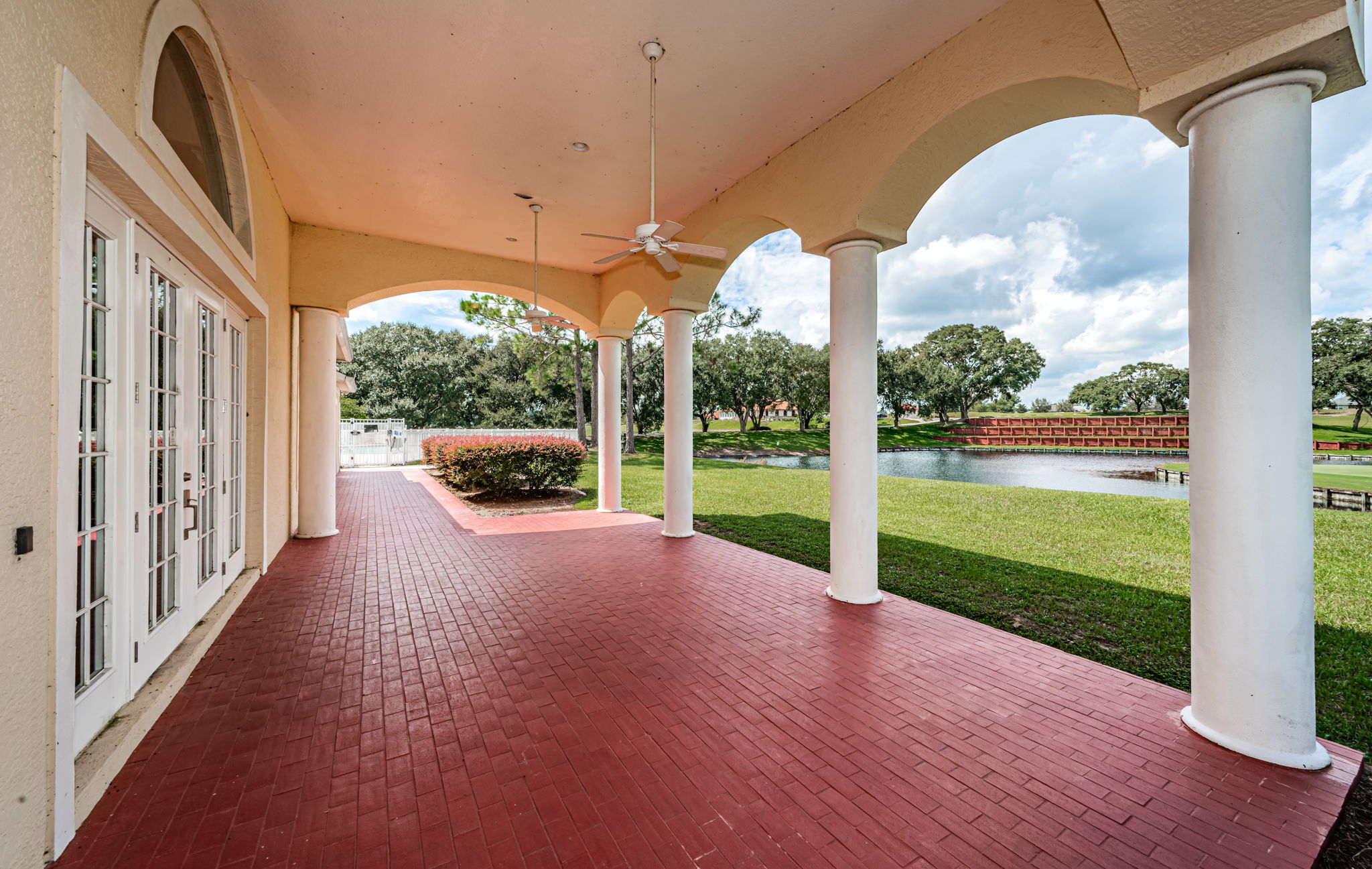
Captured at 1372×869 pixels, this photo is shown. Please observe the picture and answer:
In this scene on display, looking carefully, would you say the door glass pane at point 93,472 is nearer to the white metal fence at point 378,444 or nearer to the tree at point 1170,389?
the white metal fence at point 378,444

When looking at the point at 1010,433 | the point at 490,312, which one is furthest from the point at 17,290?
the point at 1010,433

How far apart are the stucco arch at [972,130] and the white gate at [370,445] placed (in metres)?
19.4

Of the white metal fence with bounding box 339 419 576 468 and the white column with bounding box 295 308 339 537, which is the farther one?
the white metal fence with bounding box 339 419 576 468

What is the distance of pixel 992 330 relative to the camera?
149ft

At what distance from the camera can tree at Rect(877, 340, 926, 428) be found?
37.9m

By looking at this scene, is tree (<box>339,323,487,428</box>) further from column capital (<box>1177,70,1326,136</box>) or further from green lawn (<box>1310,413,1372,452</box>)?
green lawn (<box>1310,413,1372,452</box>)

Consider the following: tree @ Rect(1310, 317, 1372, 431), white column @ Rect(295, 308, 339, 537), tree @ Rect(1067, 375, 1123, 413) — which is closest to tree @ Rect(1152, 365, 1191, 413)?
tree @ Rect(1067, 375, 1123, 413)

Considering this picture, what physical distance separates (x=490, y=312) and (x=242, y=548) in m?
12.3

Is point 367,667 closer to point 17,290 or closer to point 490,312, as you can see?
point 17,290

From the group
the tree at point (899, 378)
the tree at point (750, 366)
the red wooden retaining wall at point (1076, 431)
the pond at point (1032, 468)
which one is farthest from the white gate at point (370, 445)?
the red wooden retaining wall at point (1076, 431)

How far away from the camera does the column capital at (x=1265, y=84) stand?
228 centimetres

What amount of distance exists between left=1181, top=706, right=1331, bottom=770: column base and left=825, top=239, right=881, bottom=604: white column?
87.4 inches

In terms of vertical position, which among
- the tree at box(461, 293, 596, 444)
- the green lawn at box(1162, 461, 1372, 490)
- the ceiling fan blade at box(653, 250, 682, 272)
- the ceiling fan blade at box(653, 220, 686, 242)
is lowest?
the green lawn at box(1162, 461, 1372, 490)

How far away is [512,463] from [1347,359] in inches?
1492
